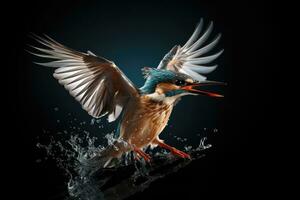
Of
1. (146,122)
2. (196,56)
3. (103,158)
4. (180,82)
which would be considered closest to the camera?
(180,82)

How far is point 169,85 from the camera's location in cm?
270

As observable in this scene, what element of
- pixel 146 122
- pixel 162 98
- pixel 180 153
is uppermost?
pixel 162 98

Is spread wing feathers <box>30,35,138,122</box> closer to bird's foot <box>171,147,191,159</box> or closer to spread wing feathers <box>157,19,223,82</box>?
bird's foot <box>171,147,191,159</box>

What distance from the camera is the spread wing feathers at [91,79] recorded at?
277 cm

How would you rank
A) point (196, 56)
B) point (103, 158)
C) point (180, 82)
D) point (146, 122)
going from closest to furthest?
point (180, 82) → point (146, 122) → point (103, 158) → point (196, 56)

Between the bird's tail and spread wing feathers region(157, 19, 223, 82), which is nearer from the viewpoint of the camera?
the bird's tail

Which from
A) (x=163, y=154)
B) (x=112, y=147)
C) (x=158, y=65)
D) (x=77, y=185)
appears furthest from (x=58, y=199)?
(x=158, y=65)

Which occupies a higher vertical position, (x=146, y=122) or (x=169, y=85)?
(x=169, y=85)

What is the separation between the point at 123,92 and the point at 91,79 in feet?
0.74

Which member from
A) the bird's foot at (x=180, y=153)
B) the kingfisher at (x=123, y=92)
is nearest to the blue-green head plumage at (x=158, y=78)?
the kingfisher at (x=123, y=92)

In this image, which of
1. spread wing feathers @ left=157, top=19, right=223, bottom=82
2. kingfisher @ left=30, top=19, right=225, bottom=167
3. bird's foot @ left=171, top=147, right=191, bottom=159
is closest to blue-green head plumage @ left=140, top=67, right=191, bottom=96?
kingfisher @ left=30, top=19, right=225, bottom=167

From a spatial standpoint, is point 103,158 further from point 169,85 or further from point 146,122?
point 169,85

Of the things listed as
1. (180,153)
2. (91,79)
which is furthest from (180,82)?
(91,79)

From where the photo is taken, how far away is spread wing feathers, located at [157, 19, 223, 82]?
140 inches
